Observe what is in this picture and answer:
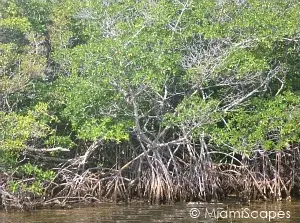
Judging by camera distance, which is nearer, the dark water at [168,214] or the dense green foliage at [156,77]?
the dark water at [168,214]

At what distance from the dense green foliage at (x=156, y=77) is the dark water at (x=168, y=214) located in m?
0.73

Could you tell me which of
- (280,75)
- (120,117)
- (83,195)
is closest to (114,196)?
(83,195)

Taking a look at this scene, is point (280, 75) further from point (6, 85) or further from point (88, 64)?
point (6, 85)

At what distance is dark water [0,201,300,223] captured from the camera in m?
8.94

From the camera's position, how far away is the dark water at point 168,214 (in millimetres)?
8938

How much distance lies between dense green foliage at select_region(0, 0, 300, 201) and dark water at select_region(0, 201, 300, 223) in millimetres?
726

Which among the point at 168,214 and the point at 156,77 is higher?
the point at 156,77

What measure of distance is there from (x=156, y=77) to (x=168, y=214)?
7.75 ft

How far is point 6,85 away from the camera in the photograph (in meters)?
10.1

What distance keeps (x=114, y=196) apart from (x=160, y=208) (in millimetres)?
1133

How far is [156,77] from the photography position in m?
9.76

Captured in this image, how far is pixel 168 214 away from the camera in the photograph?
9.41m

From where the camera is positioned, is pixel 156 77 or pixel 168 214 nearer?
pixel 168 214

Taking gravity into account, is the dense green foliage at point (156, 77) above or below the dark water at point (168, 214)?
above
